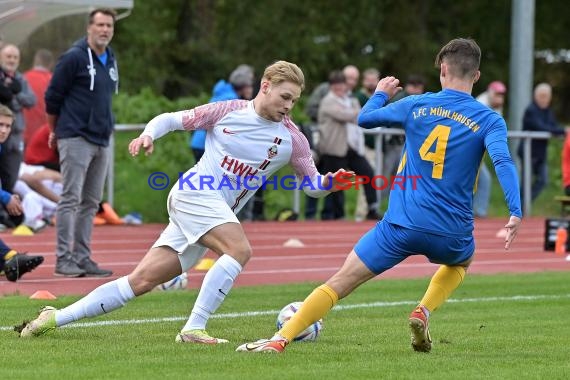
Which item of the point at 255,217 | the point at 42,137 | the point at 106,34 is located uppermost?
the point at 106,34

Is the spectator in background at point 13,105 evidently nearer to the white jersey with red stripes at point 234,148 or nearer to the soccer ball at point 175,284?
the soccer ball at point 175,284

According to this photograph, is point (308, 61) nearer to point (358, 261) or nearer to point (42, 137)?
point (42, 137)

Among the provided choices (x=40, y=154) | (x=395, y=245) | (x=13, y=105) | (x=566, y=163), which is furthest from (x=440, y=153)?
(x=40, y=154)

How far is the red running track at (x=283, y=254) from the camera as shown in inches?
497

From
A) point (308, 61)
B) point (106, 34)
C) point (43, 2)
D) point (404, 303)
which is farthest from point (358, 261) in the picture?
point (308, 61)

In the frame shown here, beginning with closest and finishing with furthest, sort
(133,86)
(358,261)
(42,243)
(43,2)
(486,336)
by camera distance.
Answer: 1. (358,261)
2. (486,336)
3. (42,243)
4. (43,2)
5. (133,86)

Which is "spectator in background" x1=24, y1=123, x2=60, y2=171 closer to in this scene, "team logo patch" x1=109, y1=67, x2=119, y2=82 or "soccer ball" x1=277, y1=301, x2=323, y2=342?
"team logo patch" x1=109, y1=67, x2=119, y2=82

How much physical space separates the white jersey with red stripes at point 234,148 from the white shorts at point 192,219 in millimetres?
43

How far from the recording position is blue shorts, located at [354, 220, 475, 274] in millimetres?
7855

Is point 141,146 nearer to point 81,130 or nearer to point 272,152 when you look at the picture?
point 272,152

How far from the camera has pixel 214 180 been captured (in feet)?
27.6

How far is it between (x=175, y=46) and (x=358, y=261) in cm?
2784

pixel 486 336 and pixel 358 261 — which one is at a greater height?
pixel 358 261

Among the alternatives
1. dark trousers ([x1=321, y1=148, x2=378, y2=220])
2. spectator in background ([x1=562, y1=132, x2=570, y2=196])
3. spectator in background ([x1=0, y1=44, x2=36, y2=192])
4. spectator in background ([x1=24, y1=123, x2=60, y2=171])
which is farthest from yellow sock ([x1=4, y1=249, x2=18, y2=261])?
dark trousers ([x1=321, y1=148, x2=378, y2=220])
